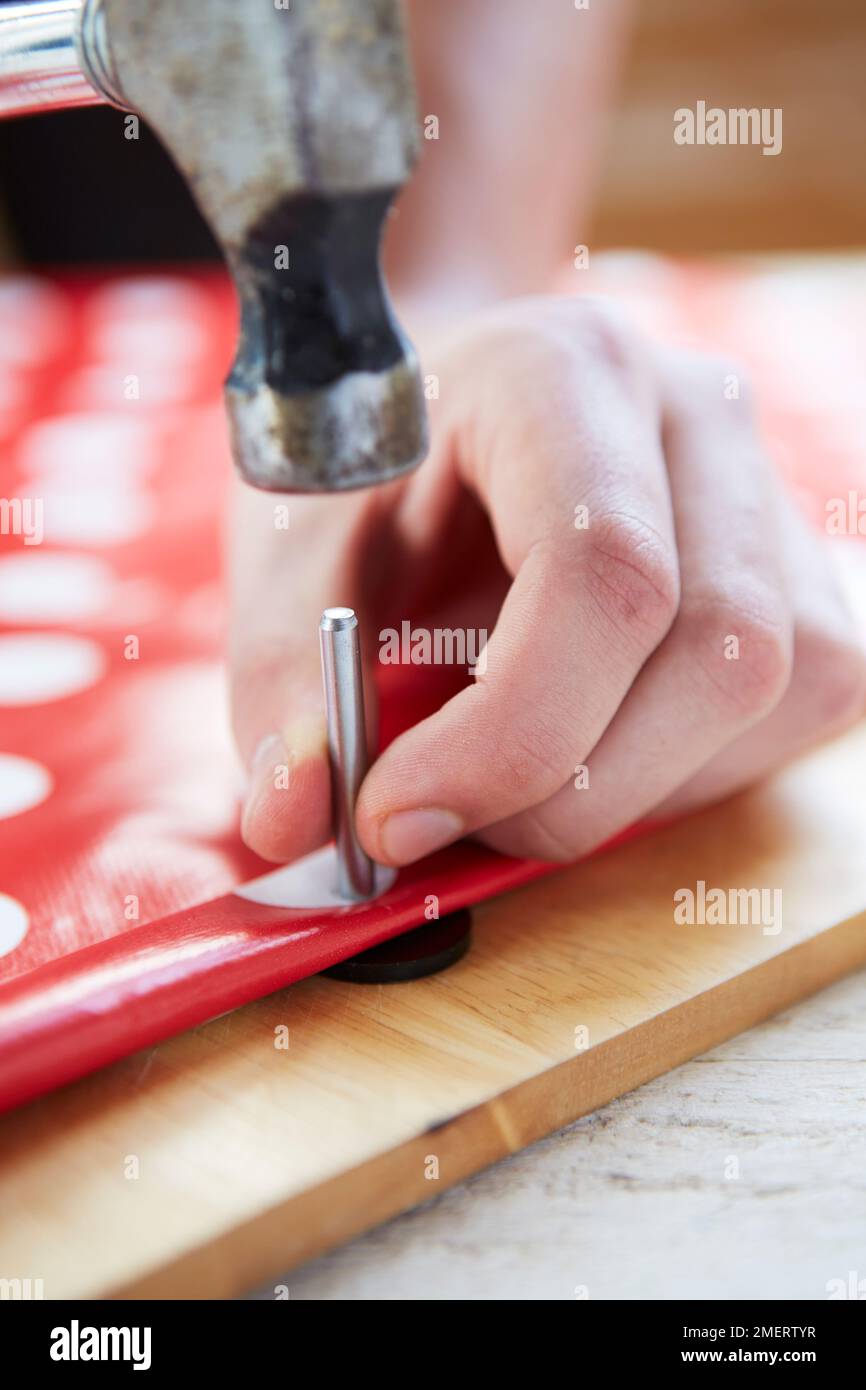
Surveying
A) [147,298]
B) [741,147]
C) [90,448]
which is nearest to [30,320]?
[147,298]

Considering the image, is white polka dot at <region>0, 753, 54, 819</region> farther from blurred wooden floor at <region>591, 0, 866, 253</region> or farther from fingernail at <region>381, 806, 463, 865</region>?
blurred wooden floor at <region>591, 0, 866, 253</region>

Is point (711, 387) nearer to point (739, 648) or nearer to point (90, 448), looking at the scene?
point (739, 648)

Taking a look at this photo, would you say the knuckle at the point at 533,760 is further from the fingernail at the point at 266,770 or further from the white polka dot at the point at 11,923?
the white polka dot at the point at 11,923

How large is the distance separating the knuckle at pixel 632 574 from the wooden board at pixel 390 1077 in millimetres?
113

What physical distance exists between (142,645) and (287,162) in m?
0.43

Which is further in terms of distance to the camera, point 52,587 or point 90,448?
point 90,448

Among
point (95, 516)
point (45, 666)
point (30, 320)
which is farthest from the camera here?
point (30, 320)

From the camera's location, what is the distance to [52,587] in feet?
2.60

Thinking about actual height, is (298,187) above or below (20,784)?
above

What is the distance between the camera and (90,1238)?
0.37 m

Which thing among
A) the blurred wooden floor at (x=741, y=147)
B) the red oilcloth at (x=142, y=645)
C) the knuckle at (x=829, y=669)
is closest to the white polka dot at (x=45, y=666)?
the red oilcloth at (x=142, y=645)

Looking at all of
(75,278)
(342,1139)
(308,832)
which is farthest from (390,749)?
(75,278)
